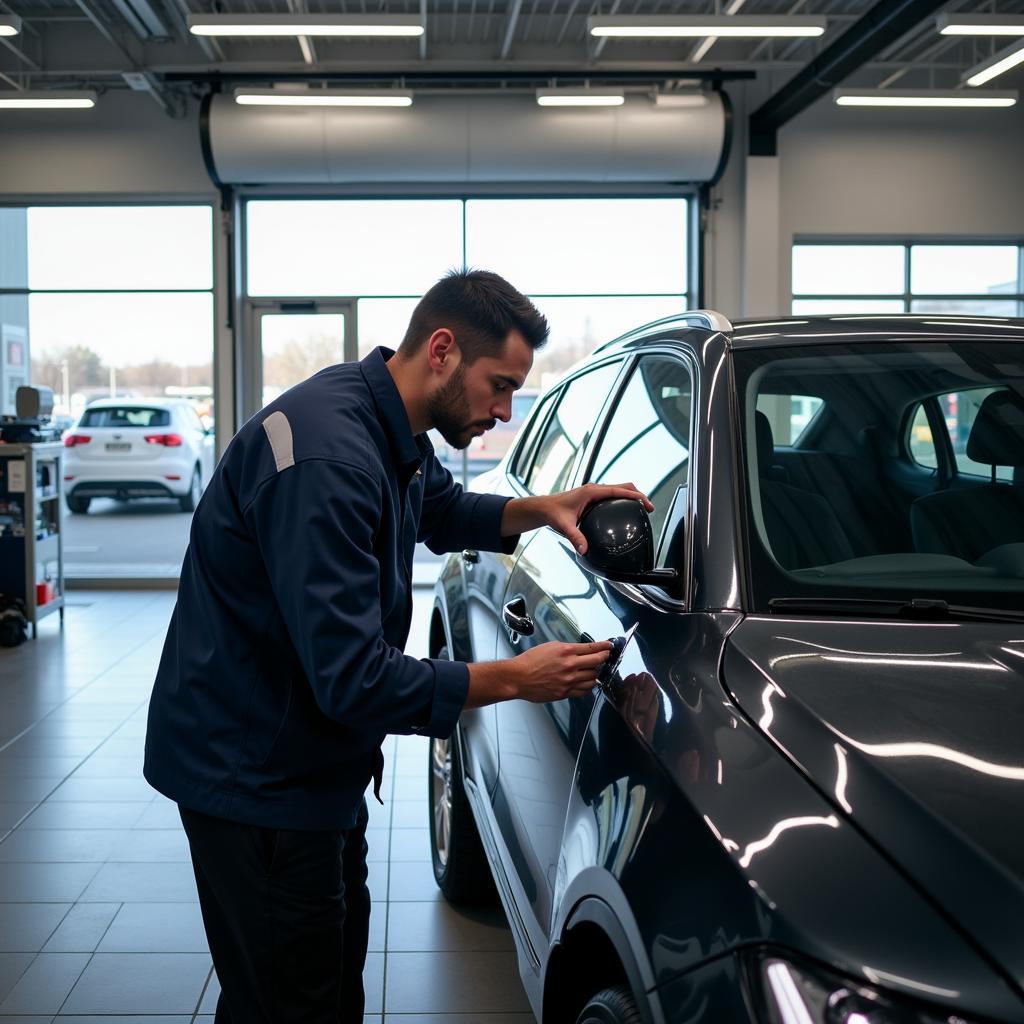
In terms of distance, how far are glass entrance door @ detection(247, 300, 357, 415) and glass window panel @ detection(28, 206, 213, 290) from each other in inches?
27.1

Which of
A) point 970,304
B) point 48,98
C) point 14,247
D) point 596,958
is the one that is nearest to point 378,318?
point 48,98

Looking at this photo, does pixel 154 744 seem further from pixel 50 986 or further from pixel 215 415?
pixel 215 415

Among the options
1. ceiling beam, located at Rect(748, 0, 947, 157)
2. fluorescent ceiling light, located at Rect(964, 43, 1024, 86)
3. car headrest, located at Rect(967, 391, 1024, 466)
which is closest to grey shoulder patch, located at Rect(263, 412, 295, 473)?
car headrest, located at Rect(967, 391, 1024, 466)

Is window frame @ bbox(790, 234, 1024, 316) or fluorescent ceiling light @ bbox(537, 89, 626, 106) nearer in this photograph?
fluorescent ceiling light @ bbox(537, 89, 626, 106)

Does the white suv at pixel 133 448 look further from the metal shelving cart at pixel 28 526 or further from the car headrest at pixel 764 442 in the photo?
the car headrest at pixel 764 442

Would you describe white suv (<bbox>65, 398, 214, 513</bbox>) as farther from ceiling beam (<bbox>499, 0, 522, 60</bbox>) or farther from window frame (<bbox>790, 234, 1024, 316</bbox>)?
window frame (<bbox>790, 234, 1024, 316</bbox>)

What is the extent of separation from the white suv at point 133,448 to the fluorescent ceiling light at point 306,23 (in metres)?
4.17

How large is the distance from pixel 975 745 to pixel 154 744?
1.19 m

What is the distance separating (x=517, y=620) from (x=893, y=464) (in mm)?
771

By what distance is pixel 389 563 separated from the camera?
1.77 m

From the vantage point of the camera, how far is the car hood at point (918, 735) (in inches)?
40.5

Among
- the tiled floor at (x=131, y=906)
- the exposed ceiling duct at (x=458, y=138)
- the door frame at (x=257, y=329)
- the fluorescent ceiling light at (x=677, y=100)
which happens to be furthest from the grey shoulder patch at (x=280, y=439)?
the door frame at (x=257, y=329)

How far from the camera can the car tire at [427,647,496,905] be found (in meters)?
3.11

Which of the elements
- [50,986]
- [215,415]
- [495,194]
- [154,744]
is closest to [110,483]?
[215,415]
